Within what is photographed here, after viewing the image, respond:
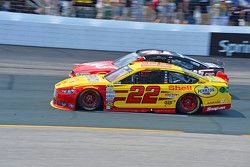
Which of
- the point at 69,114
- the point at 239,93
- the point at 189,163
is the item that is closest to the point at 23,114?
the point at 69,114

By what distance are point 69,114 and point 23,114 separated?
967 millimetres

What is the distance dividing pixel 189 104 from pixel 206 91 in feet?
1.60

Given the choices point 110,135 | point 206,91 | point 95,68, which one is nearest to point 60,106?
point 110,135

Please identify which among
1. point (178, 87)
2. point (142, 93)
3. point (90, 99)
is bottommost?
point (90, 99)

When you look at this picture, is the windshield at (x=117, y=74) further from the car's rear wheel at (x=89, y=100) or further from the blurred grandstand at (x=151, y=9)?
the blurred grandstand at (x=151, y=9)

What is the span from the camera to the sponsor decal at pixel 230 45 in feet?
79.3

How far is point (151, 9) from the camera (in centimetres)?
2417

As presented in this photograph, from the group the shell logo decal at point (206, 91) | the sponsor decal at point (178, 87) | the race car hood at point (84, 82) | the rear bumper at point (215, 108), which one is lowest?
the rear bumper at point (215, 108)

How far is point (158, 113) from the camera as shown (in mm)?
13547

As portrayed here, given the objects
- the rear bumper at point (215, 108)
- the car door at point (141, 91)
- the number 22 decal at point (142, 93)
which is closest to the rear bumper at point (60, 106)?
the car door at point (141, 91)

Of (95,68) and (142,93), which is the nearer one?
(142,93)

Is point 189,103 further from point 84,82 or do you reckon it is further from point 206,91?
point 84,82

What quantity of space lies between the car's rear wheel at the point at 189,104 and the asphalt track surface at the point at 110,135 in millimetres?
Answer: 278

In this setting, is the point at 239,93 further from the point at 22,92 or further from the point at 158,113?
the point at 22,92
